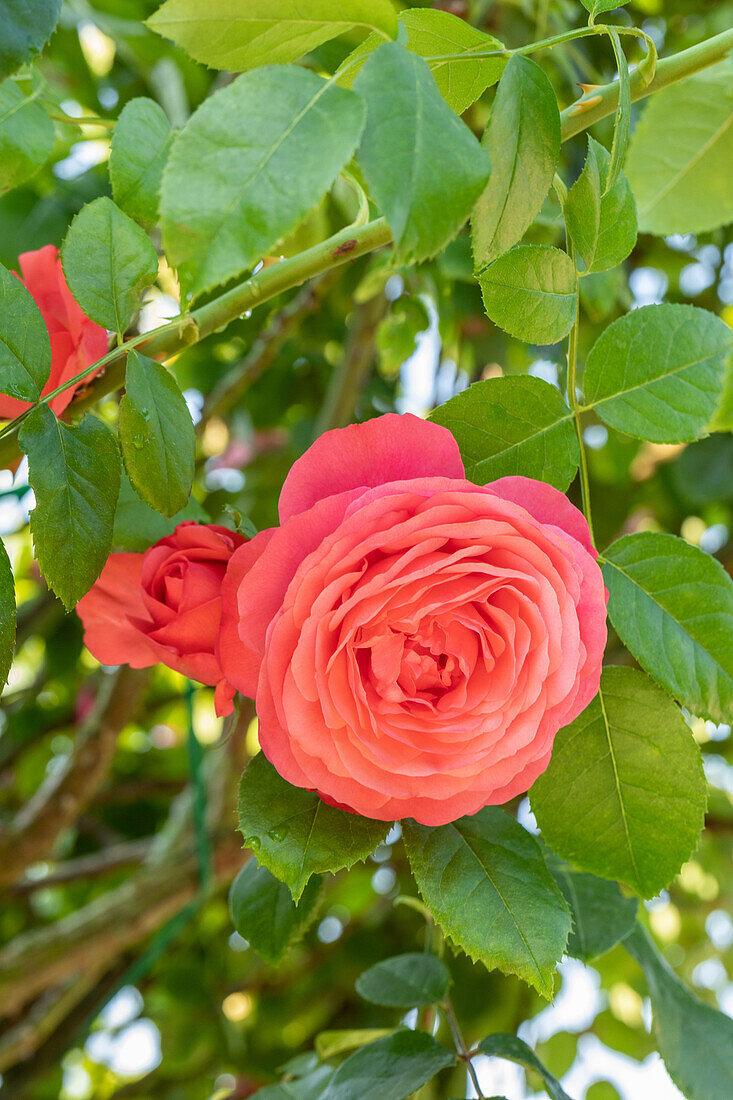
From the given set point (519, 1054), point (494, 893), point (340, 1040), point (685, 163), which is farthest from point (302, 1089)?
point (685, 163)

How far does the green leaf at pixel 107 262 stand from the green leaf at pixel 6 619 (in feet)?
0.34

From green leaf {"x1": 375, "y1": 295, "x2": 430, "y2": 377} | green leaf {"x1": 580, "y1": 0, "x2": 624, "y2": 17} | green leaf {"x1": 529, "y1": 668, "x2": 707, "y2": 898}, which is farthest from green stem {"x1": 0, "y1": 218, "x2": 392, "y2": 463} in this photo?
green leaf {"x1": 375, "y1": 295, "x2": 430, "y2": 377}

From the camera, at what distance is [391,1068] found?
0.43 metres

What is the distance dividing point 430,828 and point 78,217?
0.91ft

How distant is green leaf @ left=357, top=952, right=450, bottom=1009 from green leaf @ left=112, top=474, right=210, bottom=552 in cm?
29

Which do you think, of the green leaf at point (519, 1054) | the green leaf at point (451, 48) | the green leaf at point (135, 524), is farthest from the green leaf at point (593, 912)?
the green leaf at point (451, 48)

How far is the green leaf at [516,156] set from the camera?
309mm

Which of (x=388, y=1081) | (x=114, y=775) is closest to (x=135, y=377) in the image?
(x=388, y=1081)

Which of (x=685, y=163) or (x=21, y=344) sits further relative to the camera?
(x=685, y=163)

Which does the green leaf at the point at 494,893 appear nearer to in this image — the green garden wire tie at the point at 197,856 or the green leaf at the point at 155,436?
the green leaf at the point at 155,436

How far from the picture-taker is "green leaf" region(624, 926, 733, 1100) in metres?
0.49

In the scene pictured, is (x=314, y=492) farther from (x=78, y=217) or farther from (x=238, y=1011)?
(x=238, y=1011)

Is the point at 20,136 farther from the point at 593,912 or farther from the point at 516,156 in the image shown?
the point at 593,912

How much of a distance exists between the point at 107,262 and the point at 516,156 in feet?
0.55
